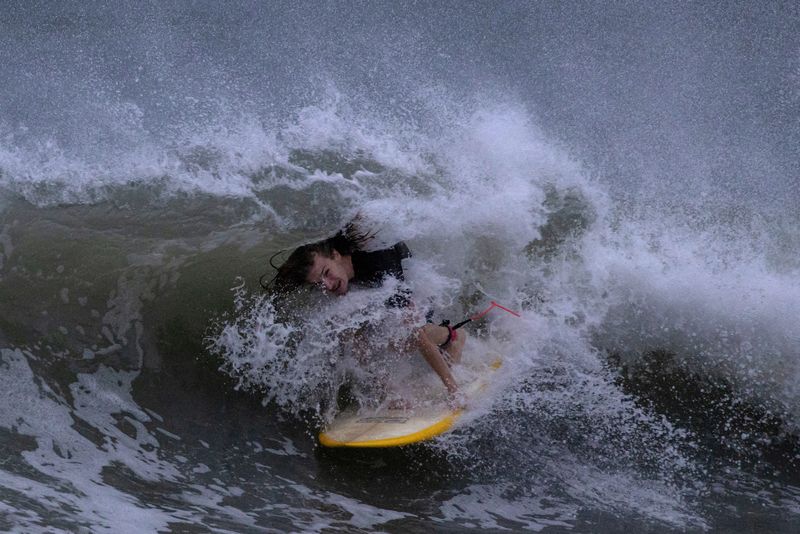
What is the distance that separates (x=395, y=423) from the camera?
379cm

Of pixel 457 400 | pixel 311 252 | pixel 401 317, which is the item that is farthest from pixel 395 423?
pixel 311 252

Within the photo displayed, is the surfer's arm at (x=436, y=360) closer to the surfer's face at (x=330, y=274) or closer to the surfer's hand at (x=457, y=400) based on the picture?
the surfer's hand at (x=457, y=400)

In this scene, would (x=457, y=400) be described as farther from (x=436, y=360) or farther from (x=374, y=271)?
(x=374, y=271)

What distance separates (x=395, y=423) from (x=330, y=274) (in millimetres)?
799

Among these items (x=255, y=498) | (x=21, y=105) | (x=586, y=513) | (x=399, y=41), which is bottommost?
(x=255, y=498)

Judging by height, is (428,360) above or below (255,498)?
above

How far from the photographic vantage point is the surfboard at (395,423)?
3.63 m

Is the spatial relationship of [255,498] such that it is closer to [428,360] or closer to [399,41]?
[428,360]

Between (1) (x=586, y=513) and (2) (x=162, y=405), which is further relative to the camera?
(2) (x=162, y=405)

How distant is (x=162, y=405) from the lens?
3934 millimetres

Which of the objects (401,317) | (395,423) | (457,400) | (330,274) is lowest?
(395,423)

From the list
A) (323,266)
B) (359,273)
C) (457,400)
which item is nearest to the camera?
(323,266)

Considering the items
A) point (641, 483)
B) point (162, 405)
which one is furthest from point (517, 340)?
point (162, 405)

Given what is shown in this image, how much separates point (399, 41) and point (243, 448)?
5.61 metres
